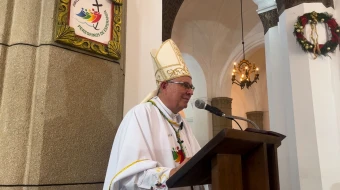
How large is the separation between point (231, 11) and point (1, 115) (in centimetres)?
887

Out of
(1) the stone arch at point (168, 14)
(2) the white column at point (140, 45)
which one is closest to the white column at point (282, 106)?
(1) the stone arch at point (168, 14)

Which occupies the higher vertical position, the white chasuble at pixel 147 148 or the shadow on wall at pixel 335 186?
the white chasuble at pixel 147 148

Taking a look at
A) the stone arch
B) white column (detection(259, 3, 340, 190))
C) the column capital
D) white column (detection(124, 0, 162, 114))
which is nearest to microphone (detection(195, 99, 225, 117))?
white column (detection(124, 0, 162, 114))

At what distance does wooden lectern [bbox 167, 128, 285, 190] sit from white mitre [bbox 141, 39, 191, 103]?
0.82 m

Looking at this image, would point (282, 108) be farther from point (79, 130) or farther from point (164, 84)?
point (79, 130)

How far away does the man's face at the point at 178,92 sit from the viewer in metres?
2.05

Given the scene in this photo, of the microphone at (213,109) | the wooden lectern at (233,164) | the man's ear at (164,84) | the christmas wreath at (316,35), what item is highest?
the christmas wreath at (316,35)

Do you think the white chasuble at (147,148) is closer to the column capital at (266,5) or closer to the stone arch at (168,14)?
the stone arch at (168,14)

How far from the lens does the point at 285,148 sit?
4.92m

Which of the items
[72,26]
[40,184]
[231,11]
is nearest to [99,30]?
[72,26]

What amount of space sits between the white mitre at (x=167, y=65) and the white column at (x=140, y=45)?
0.22m

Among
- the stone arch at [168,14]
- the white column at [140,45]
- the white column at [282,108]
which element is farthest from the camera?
the stone arch at [168,14]

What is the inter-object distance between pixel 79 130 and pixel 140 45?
0.88 m

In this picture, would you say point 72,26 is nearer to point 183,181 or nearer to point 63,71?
point 63,71
